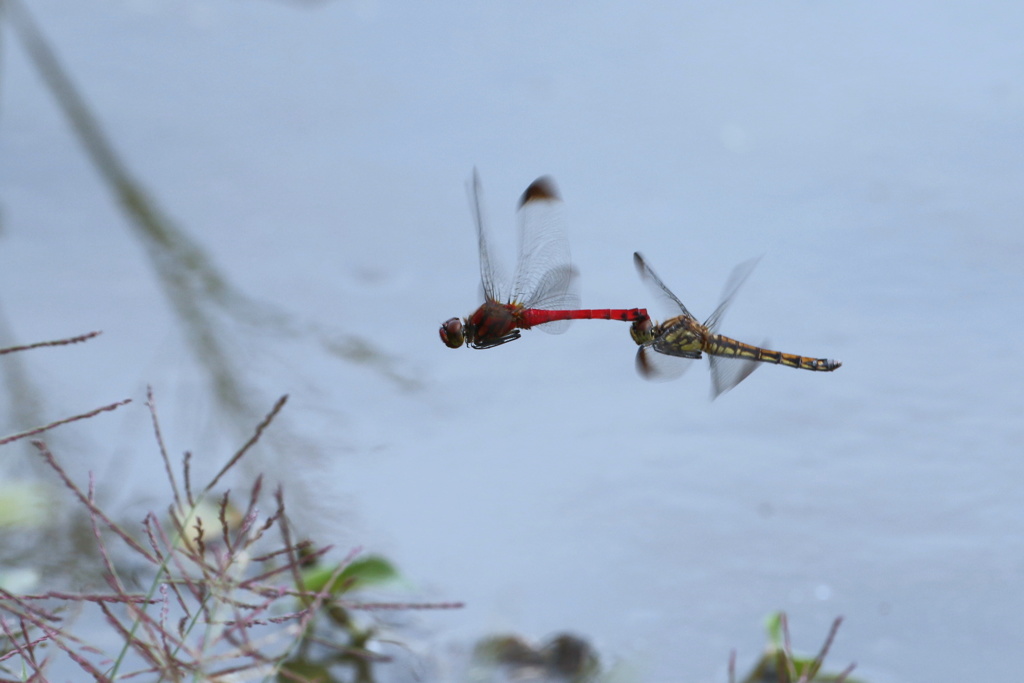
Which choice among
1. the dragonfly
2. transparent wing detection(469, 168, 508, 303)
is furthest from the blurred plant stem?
the dragonfly

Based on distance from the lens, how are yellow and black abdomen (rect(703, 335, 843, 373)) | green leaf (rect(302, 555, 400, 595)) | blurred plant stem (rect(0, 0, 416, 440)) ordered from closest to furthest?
yellow and black abdomen (rect(703, 335, 843, 373)), green leaf (rect(302, 555, 400, 595)), blurred plant stem (rect(0, 0, 416, 440))

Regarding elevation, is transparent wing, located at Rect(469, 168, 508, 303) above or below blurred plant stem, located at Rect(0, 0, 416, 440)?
below

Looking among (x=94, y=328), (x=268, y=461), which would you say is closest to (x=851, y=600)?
(x=268, y=461)

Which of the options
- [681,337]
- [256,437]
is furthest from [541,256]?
[256,437]

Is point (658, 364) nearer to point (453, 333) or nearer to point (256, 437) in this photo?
point (453, 333)

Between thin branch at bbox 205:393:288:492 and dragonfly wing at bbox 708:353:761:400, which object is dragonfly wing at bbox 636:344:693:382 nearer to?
dragonfly wing at bbox 708:353:761:400

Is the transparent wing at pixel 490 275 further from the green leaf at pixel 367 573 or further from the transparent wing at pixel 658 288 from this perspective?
the green leaf at pixel 367 573
